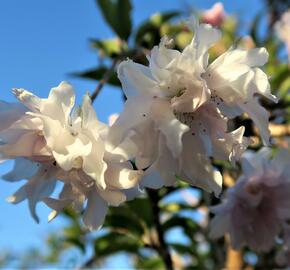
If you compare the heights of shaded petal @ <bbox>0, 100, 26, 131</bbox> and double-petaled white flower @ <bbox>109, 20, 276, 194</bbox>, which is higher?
shaded petal @ <bbox>0, 100, 26, 131</bbox>

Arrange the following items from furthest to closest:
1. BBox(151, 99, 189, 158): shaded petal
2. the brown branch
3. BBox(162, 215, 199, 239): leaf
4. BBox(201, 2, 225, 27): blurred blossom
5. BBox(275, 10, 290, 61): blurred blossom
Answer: BBox(275, 10, 290, 61): blurred blossom → BBox(201, 2, 225, 27): blurred blossom → BBox(162, 215, 199, 239): leaf → the brown branch → BBox(151, 99, 189, 158): shaded petal

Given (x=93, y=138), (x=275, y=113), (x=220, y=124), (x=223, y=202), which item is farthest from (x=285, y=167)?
(x=93, y=138)

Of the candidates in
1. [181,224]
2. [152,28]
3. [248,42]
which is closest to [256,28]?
[248,42]

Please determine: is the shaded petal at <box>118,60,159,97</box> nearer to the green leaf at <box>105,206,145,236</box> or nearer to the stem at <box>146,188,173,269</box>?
the stem at <box>146,188,173,269</box>

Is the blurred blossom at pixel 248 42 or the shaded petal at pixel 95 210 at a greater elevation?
the shaded petal at pixel 95 210

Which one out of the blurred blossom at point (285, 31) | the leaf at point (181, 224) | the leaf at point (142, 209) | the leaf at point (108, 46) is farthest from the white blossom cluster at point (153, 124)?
the blurred blossom at point (285, 31)

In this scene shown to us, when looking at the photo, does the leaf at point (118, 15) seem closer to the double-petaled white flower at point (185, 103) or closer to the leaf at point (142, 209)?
the leaf at point (142, 209)

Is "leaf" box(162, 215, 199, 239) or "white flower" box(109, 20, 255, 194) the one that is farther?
"leaf" box(162, 215, 199, 239)

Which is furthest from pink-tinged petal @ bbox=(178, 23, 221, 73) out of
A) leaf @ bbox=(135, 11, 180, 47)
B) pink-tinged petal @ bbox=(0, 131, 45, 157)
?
leaf @ bbox=(135, 11, 180, 47)
